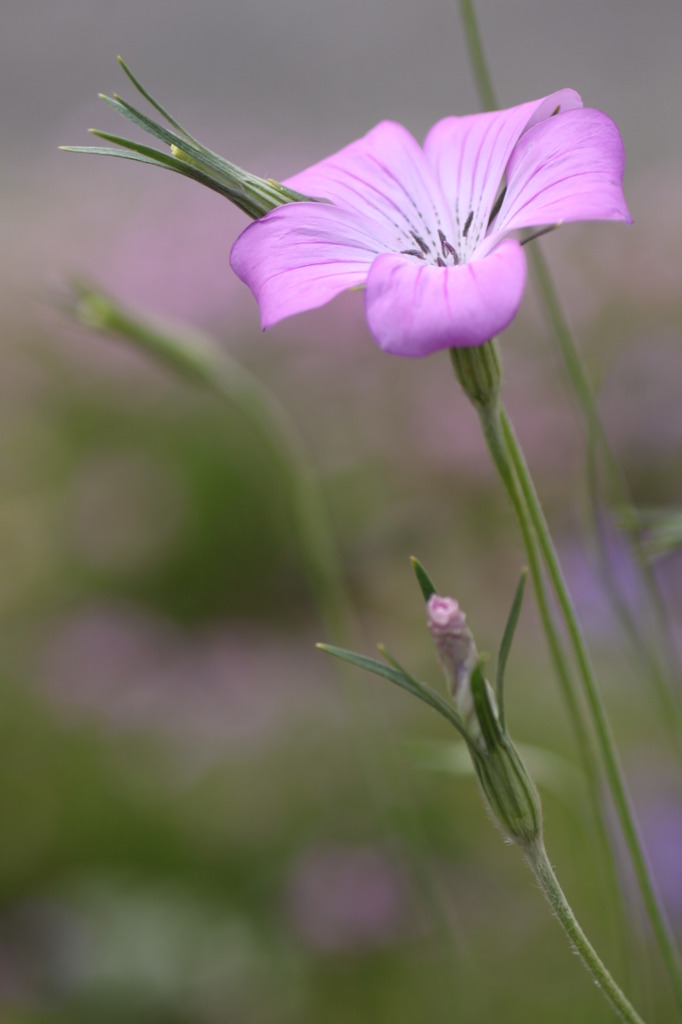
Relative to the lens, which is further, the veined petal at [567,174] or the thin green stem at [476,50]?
the thin green stem at [476,50]

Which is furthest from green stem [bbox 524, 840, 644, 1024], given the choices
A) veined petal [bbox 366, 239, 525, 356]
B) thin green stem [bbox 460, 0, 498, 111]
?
thin green stem [bbox 460, 0, 498, 111]

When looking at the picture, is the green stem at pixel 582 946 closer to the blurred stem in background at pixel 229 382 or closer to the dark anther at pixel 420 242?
the dark anther at pixel 420 242

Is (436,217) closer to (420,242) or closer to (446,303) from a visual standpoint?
(420,242)

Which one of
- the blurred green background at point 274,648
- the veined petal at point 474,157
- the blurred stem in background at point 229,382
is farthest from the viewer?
the blurred green background at point 274,648

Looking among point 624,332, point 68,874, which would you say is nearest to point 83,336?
point 624,332

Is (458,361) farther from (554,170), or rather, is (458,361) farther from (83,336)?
(83,336)

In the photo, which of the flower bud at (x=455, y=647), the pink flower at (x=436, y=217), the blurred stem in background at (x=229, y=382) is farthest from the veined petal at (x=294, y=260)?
the blurred stem in background at (x=229, y=382)

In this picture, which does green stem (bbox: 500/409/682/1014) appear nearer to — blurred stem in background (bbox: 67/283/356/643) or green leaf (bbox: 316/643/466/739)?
green leaf (bbox: 316/643/466/739)
